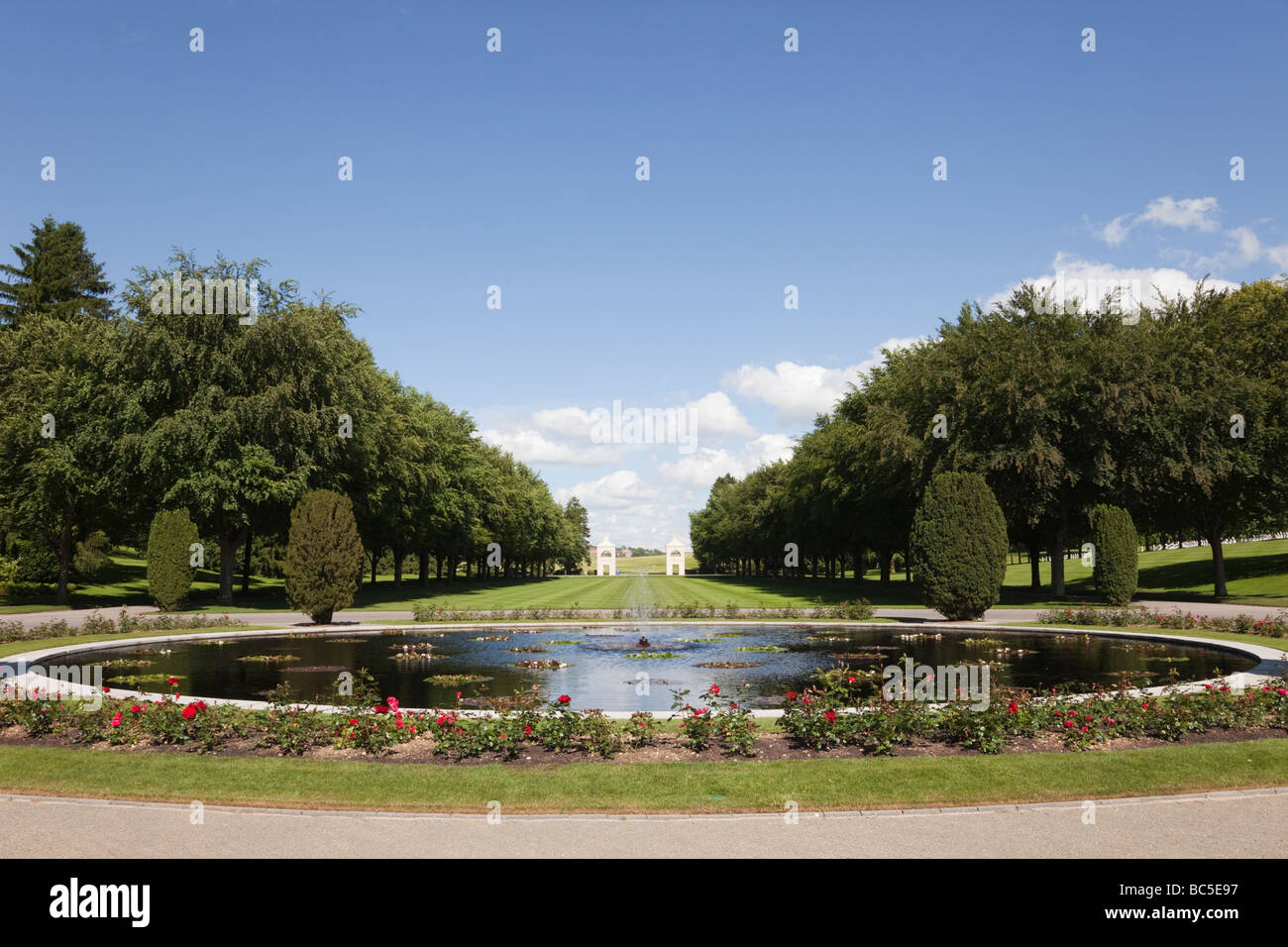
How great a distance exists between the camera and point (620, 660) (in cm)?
2220

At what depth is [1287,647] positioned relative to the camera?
829 inches

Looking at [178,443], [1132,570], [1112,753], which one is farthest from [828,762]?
[178,443]

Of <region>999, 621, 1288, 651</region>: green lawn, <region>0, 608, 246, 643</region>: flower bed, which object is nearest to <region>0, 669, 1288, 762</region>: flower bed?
<region>999, 621, 1288, 651</region>: green lawn

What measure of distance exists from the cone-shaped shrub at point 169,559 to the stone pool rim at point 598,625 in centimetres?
914

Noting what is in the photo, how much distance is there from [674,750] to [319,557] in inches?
932

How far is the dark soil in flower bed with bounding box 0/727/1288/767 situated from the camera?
1065 cm

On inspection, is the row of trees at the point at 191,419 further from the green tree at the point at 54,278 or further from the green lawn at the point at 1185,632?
the green lawn at the point at 1185,632

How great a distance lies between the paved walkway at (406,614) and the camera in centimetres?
3288

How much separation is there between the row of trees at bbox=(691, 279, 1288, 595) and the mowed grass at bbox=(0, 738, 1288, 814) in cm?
3233

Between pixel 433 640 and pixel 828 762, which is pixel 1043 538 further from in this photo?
pixel 828 762

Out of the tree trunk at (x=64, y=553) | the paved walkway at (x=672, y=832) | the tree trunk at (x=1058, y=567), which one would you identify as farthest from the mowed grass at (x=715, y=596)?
the paved walkway at (x=672, y=832)

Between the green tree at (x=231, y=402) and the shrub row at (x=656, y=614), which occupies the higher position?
Answer: the green tree at (x=231, y=402)

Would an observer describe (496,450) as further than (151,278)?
Yes
